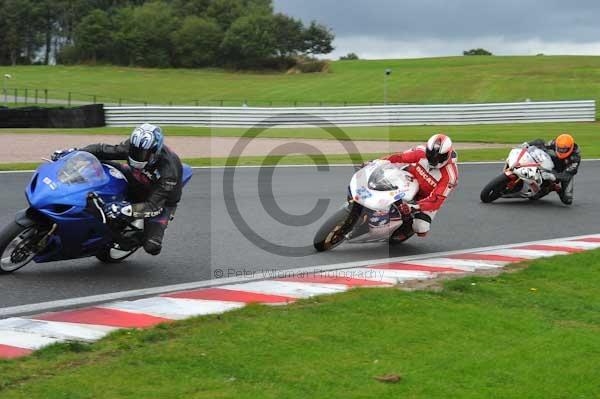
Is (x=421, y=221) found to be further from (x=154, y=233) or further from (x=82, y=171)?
(x=82, y=171)

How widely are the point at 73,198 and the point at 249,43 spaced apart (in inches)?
3264

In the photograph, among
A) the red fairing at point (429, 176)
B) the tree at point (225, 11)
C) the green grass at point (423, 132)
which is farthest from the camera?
the tree at point (225, 11)

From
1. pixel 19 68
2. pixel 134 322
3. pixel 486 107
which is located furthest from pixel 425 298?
pixel 19 68

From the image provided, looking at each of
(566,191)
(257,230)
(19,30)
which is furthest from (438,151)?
(19,30)

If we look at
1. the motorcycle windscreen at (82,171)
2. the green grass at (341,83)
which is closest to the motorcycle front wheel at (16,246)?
the motorcycle windscreen at (82,171)

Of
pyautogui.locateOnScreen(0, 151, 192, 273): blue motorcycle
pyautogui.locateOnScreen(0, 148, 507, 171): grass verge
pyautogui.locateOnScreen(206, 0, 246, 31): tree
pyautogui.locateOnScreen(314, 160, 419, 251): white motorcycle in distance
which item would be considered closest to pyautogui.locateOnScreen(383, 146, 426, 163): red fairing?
pyautogui.locateOnScreen(314, 160, 419, 251): white motorcycle in distance

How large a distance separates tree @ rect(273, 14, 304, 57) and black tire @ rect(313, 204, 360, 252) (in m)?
82.9

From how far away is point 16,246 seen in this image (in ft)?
24.6

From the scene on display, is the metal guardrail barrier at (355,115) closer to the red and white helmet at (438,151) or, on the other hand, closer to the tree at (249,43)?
the red and white helmet at (438,151)

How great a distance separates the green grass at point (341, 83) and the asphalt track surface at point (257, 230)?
37.0 metres

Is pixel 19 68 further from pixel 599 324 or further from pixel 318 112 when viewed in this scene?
pixel 599 324

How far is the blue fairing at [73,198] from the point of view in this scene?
727 cm

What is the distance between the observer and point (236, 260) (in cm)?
904

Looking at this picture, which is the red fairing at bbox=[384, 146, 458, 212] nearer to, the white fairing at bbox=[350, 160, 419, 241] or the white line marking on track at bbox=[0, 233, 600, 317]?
the white fairing at bbox=[350, 160, 419, 241]
